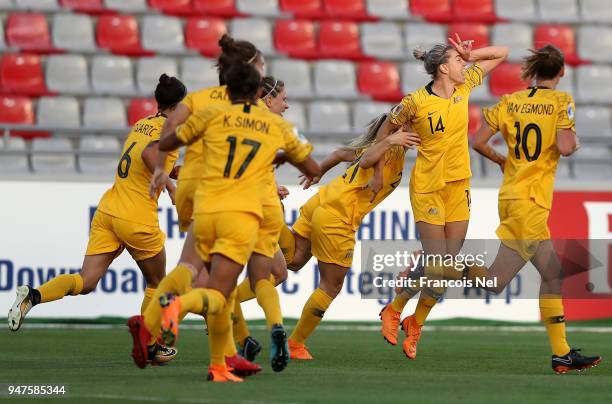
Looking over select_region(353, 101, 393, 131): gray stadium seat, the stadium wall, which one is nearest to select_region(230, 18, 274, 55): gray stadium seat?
select_region(353, 101, 393, 131): gray stadium seat

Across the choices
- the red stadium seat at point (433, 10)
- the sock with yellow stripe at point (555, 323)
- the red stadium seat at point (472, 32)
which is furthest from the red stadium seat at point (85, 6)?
the sock with yellow stripe at point (555, 323)

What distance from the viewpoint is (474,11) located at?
1827cm

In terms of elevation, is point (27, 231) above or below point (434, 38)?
below

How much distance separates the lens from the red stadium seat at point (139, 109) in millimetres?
15898

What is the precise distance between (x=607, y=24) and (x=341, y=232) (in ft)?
32.4

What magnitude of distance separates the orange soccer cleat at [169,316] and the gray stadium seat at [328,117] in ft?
30.7

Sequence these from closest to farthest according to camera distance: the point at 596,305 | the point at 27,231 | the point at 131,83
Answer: the point at 27,231 → the point at 596,305 → the point at 131,83

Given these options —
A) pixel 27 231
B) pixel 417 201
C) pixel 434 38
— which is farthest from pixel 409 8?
pixel 417 201

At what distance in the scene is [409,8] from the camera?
18.3m

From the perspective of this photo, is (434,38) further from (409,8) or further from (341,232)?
(341,232)

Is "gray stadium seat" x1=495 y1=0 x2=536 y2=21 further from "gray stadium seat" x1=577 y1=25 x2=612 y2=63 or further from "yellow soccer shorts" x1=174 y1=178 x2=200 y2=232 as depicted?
"yellow soccer shorts" x1=174 y1=178 x2=200 y2=232

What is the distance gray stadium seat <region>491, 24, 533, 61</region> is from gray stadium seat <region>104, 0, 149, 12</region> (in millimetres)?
4935

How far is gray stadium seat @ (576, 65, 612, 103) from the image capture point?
57.5 feet

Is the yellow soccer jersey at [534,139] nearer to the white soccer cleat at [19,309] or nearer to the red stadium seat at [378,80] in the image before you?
the white soccer cleat at [19,309]
